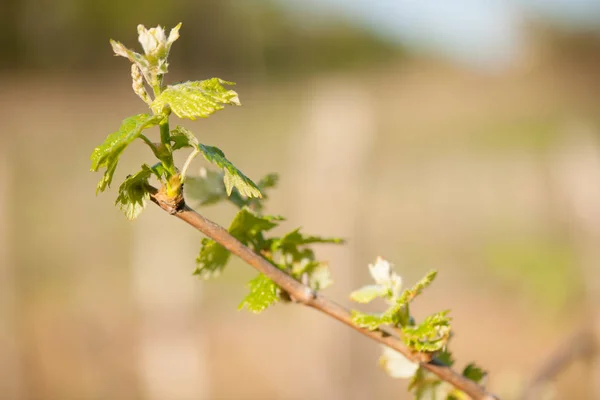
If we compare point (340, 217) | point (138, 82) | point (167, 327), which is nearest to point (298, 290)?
point (138, 82)

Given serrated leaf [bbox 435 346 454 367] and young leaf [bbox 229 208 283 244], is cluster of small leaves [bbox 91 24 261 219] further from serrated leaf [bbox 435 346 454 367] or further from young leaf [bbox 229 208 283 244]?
serrated leaf [bbox 435 346 454 367]

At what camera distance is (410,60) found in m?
14.4

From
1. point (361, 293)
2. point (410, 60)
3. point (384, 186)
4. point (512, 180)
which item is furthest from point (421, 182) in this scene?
point (410, 60)

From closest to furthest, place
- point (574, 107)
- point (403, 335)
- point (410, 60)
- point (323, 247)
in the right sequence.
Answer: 1. point (403, 335)
2. point (323, 247)
3. point (574, 107)
4. point (410, 60)

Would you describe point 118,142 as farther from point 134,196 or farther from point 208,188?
point 208,188

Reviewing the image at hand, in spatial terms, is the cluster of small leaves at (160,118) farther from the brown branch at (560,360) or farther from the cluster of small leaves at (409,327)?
the brown branch at (560,360)

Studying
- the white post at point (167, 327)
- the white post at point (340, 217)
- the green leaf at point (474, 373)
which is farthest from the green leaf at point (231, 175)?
the white post at point (167, 327)

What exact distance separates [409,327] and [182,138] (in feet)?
0.53

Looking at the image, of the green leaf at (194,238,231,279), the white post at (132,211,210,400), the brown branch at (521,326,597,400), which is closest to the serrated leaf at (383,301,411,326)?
the green leaf at (194,238,231,279)

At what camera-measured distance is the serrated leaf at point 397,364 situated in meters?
0.35

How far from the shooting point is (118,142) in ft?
0.78

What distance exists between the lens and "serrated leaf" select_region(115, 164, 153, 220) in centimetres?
27

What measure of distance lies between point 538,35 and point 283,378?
8267 millimetres

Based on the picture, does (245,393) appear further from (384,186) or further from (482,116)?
(482,116)
